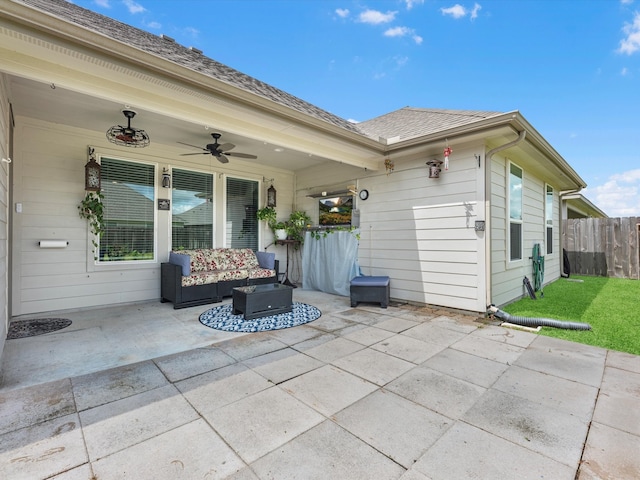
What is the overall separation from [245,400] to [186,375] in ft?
2.39

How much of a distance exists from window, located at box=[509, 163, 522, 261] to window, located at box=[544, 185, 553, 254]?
8.04ft

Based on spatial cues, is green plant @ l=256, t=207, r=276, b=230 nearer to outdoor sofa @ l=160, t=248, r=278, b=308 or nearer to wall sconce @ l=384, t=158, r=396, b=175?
outdoor sofa @ l=160, t=248, r=278, b=308

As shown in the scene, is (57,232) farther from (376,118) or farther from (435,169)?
(376,118)

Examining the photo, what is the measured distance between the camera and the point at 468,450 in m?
1.71

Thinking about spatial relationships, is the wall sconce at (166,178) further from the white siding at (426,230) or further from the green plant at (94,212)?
the white siding at (426,230)

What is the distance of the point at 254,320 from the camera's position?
14.1 ft

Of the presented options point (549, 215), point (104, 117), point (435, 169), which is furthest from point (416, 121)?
point (104, 117)

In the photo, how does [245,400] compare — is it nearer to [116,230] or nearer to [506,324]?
[506,324]

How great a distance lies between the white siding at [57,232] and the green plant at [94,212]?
3.3 inches

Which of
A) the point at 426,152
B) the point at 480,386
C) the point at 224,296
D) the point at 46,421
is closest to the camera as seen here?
the point at 46,421

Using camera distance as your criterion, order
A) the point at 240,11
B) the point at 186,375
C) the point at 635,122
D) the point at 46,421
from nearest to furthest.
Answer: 1. the point at 46,421
2. the point at 186,375
3. the point at 240,11
4. the point at 635,122

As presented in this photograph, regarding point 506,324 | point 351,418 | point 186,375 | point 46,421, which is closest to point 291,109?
point 186,375

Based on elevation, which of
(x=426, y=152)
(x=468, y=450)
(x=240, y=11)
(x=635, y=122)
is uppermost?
(x=240, y=11)

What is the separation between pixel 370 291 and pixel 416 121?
3505mm
